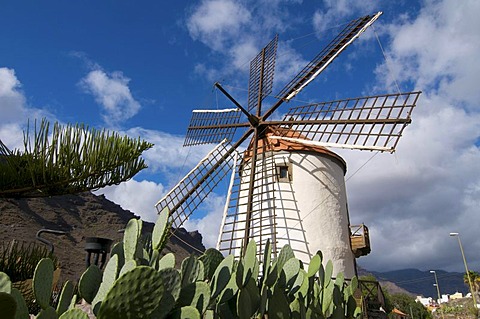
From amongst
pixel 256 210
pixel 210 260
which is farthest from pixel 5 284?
pixel 256 210

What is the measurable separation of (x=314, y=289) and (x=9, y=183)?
328 centimetres

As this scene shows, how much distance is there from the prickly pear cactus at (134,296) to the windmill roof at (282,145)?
491 inches

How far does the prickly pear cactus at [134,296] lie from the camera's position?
144 cm

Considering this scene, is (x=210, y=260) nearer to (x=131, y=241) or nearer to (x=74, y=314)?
(x=131, y=241)

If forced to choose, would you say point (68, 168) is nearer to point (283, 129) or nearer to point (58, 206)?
point (283, 129)

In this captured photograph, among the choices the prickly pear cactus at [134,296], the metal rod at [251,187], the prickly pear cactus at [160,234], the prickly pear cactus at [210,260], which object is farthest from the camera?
the metal rod at [251,187]

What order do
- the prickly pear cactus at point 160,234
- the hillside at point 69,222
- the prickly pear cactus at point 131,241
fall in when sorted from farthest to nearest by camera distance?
the hillside at point 69,222, the prickly pear cactus at point 160,234, the prickly pear cactus at point 131,241

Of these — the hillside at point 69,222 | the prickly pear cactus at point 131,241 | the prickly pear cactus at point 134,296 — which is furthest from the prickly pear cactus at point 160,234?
the hillside at point 69,222

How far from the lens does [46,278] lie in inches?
70.3

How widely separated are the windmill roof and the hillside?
55.0 ft

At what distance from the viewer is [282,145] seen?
14172 millimetres

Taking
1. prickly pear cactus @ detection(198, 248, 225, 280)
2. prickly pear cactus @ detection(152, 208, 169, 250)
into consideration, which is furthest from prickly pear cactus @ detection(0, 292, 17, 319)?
prickly pear cactus @ detection(198, 248, 225, 280)

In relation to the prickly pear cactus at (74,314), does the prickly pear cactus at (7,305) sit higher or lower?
lower

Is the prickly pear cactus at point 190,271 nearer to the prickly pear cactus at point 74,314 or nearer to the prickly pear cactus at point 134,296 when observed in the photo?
the prickly pear cactus at point 134,296
